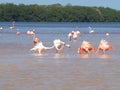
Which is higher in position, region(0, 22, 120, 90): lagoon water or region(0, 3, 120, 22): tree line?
region(0, 22, 120, 90): lagoon water

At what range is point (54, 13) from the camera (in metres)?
119

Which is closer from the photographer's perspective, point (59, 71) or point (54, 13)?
point (59, 71)

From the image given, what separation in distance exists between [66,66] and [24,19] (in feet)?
325

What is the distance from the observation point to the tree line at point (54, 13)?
11481cm

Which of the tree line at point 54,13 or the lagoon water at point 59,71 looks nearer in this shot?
the lagoon water at point 59,71

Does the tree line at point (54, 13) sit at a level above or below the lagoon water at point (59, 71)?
below

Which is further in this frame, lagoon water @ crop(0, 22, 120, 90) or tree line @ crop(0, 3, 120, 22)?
tree line @ crop(0, 3, 120, 22)

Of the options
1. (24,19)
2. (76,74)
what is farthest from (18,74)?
(24,19)

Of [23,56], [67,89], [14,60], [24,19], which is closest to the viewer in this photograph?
[67,89]

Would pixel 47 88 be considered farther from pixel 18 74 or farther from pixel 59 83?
pixel 18 74

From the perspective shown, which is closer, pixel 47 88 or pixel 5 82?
pixel 47 88

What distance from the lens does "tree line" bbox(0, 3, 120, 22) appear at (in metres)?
115

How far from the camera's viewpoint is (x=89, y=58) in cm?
2098

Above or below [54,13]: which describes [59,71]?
above
